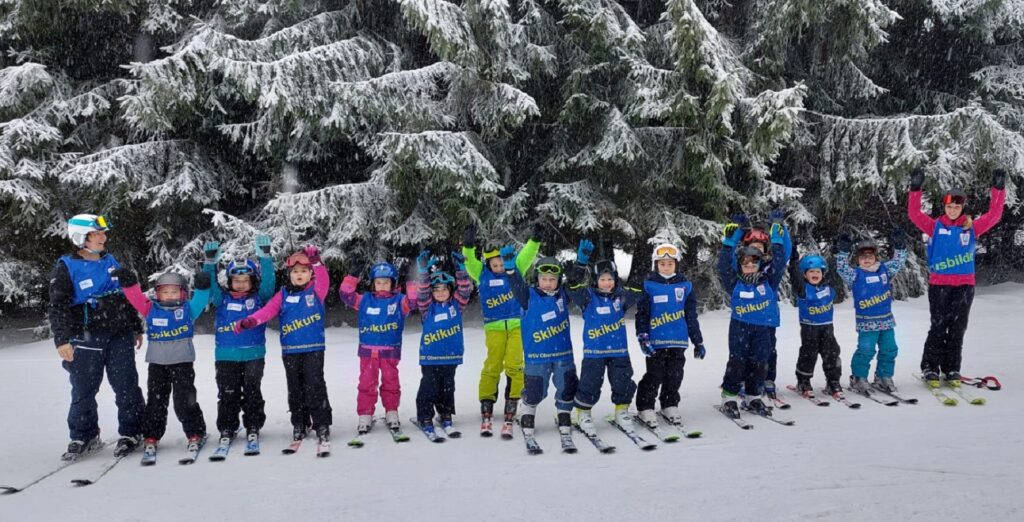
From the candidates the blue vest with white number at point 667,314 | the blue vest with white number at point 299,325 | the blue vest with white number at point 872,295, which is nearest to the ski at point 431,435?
the blue vest with white number at point 299,325

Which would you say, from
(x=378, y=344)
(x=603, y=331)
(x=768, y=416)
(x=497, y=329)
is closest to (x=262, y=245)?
(x=378, y=344)

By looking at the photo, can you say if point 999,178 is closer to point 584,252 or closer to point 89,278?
point 584,252

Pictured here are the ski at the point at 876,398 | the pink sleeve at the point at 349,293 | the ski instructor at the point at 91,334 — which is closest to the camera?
the ski instructor at the point at 91,334

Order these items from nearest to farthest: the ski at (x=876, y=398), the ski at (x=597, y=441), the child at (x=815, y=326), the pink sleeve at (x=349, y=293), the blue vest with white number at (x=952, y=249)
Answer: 1. the ski at (x=597, y=441)
2. the pink sleeve at (x=349, y=293)
3. the ski at (x=876, y=398)
4. the child at (x=815, y=326)
5. the blue vest with white number at (x=952, y=249)

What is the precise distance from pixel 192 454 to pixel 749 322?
4530mm

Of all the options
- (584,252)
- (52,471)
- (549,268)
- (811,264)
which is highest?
(584,252)

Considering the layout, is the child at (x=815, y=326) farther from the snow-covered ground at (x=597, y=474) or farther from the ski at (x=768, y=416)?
the ski at (x=768, y=416)

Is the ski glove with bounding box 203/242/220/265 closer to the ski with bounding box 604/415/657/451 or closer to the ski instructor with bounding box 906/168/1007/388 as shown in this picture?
the ski with bounding box 604/415/657/451

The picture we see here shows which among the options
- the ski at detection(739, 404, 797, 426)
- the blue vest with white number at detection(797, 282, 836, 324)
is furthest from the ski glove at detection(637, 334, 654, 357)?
the blue vest with white number at detection(797, 282, 836, 324)

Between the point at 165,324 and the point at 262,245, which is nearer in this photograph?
the point at 165,324

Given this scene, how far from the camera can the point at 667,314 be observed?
5.49 metres

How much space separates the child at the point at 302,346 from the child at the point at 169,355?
414mm

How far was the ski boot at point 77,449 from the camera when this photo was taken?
4.99 metres

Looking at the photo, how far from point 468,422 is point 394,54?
6.05 meters
